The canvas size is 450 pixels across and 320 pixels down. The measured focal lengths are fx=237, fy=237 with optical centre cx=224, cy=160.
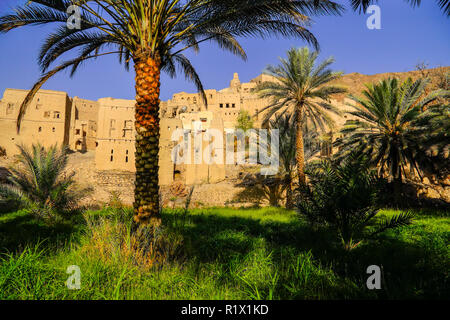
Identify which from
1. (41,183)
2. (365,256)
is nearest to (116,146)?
(41,183)

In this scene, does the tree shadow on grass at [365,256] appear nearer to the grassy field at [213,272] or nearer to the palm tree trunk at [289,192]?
the grassy field at [213,272]

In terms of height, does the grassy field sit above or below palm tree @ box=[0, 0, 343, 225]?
below

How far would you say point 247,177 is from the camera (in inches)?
829

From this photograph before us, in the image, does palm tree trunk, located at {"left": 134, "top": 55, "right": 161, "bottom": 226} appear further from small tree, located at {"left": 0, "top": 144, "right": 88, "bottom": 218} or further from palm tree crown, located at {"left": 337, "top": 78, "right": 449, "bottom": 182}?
palm tree crown, located at {"left": 337, "top": 78, "right": 449, "bottom": 182}

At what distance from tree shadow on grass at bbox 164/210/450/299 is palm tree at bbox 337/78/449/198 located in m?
7.49

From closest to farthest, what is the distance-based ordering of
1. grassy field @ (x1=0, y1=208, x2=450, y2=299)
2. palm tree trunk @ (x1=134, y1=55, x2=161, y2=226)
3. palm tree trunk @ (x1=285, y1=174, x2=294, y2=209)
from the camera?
1. grassy field @ (x1=0, y1=208, x2=450, y2=299)
2. palm tree trunk @ (x1=134, y1=55, x2=161, y2=226)
3. palm tree trunk @ (x1=285, y1=174, x2=294, y2=209)

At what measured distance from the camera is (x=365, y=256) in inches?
171

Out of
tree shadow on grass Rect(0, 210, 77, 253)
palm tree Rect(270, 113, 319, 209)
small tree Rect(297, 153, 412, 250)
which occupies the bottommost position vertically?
tree shadow on grass Rect(0, 210, 77, 253)

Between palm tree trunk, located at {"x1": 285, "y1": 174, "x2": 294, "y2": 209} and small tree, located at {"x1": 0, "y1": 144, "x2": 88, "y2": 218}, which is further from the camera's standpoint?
palm tree trunk, located at {"x1": 285, "y1": 174, "x2": 294, "y2": 209}

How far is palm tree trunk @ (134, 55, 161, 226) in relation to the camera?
452 cm

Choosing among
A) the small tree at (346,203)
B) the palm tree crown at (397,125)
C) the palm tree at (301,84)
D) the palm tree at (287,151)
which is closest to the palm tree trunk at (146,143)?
the small tree at (346,203)

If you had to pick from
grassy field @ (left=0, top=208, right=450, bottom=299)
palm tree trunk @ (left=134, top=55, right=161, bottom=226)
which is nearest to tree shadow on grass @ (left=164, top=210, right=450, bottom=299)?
grassy field @ (left=0, top=208, right=450, bottom=299)

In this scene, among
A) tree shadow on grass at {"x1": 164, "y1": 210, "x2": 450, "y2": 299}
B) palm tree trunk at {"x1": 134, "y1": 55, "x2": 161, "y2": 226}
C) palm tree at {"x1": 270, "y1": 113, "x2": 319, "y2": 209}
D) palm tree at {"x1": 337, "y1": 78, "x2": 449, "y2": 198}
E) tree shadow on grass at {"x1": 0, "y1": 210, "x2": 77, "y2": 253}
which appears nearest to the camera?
tree shadow on grass at {"x1": 164, "y1": 210, "x2": 450, "y2": 299}
